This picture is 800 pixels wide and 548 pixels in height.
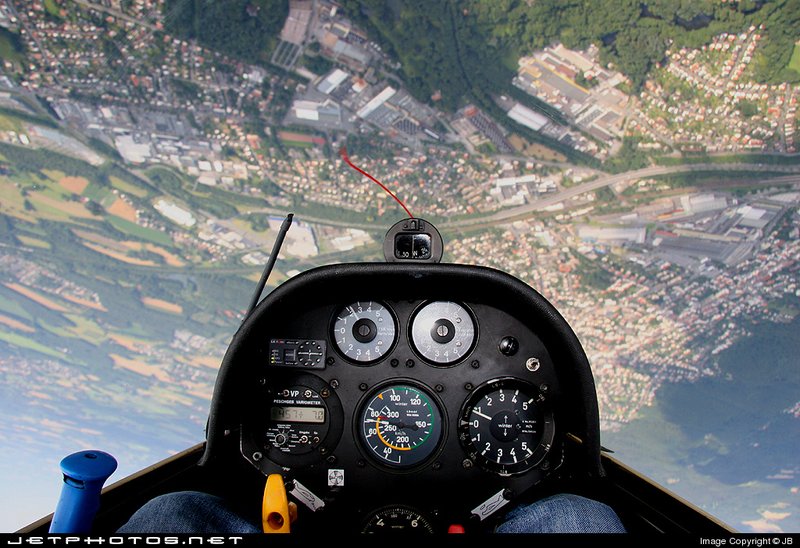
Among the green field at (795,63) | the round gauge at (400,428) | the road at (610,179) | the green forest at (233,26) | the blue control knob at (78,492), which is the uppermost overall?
the green forest at (233,26)

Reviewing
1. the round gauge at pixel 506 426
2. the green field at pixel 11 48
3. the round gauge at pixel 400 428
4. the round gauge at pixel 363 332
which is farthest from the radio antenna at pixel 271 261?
the green field at pixel 11 48

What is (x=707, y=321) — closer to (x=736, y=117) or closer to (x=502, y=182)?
(x=736, y=117)

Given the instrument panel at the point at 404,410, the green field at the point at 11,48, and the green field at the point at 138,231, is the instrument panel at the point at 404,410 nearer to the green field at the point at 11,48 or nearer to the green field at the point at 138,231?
the green field at the point at 138,231

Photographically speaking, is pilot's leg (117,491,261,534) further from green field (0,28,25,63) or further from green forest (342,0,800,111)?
green field (0,28,25,63)

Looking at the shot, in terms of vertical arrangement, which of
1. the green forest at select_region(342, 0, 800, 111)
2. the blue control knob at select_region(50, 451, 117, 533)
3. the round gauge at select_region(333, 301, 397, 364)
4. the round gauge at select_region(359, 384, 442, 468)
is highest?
the green forest at select_region(342, 0, 800, 111)

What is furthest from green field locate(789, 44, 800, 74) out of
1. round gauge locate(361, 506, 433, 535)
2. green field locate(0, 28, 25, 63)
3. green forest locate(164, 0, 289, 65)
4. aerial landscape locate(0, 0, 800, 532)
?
green field locate(0, 28, 25, 63)
